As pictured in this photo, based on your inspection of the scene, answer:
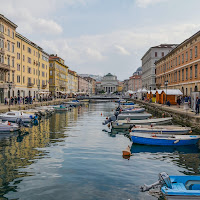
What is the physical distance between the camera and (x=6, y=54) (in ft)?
172

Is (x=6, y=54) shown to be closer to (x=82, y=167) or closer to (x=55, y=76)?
(x=82, y=167)

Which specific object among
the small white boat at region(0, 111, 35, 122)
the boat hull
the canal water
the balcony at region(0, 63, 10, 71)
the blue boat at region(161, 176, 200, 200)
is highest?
the balcony at region(0, 63, 10, 71)

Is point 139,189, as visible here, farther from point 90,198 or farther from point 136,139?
point 136,139

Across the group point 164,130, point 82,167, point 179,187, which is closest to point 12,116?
point 164,130

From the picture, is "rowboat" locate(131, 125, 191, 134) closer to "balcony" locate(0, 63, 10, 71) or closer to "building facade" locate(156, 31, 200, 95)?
"building facade" locate(156, 31, 200, 95)

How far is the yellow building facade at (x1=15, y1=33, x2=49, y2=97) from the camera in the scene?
2399 inches

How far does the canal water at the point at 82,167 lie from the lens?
10.9 m

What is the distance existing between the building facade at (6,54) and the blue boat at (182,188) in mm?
43589

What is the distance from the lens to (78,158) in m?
16.5

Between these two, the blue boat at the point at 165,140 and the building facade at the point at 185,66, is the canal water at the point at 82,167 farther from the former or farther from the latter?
the building facade at the point at 185,66

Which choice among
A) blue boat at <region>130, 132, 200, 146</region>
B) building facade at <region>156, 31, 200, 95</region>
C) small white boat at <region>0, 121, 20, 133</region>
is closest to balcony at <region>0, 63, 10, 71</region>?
small white boat at <region>0, 121, 20, 133</region>

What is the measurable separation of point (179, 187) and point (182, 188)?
11 centimetres

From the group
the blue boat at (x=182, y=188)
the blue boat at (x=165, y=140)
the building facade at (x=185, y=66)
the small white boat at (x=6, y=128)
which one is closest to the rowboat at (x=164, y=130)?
the blue boat at (x=165, y=140)

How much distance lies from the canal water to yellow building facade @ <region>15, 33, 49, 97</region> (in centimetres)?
4189
